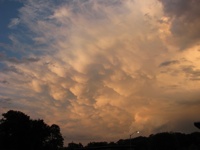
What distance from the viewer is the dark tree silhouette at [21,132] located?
98375 mm

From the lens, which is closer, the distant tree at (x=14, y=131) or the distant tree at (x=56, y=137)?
the distant tree at (x=14, y=131)

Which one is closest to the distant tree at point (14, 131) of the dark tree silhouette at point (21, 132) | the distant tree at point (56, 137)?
the dark tree silhouette at point (21, 132)

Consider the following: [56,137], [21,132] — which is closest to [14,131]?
[21,132]

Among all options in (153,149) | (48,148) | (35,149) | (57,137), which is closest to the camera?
(35,149)

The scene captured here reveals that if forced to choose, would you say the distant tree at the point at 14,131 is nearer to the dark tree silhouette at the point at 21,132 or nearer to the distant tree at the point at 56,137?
the dark tree silhouette at the point at 21,132

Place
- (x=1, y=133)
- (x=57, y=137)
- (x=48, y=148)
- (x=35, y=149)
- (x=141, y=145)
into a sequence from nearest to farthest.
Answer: (x=1, y=133)
(x=35, y=149)
(x=48, y=148)
(x=57, y=137)
(x=141, y=145)

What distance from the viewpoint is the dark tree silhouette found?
98.4 meters

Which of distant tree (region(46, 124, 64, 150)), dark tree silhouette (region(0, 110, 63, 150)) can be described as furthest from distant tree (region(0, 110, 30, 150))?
distant tree (region(46, 124, 64, 150))

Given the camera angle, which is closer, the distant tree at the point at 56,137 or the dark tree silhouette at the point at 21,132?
the dark tree silhouette at the point at 21,132

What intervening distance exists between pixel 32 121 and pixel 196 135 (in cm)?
10939

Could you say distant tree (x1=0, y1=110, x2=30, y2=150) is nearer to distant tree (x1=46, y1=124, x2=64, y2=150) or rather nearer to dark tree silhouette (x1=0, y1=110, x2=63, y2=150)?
dark tree silhouette (x1=0, y1=110, x2=63, y2=150)

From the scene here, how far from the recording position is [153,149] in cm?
16775

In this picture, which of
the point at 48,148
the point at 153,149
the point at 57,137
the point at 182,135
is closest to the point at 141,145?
the point at 153,149

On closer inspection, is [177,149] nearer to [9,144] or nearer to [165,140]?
[165,140]
